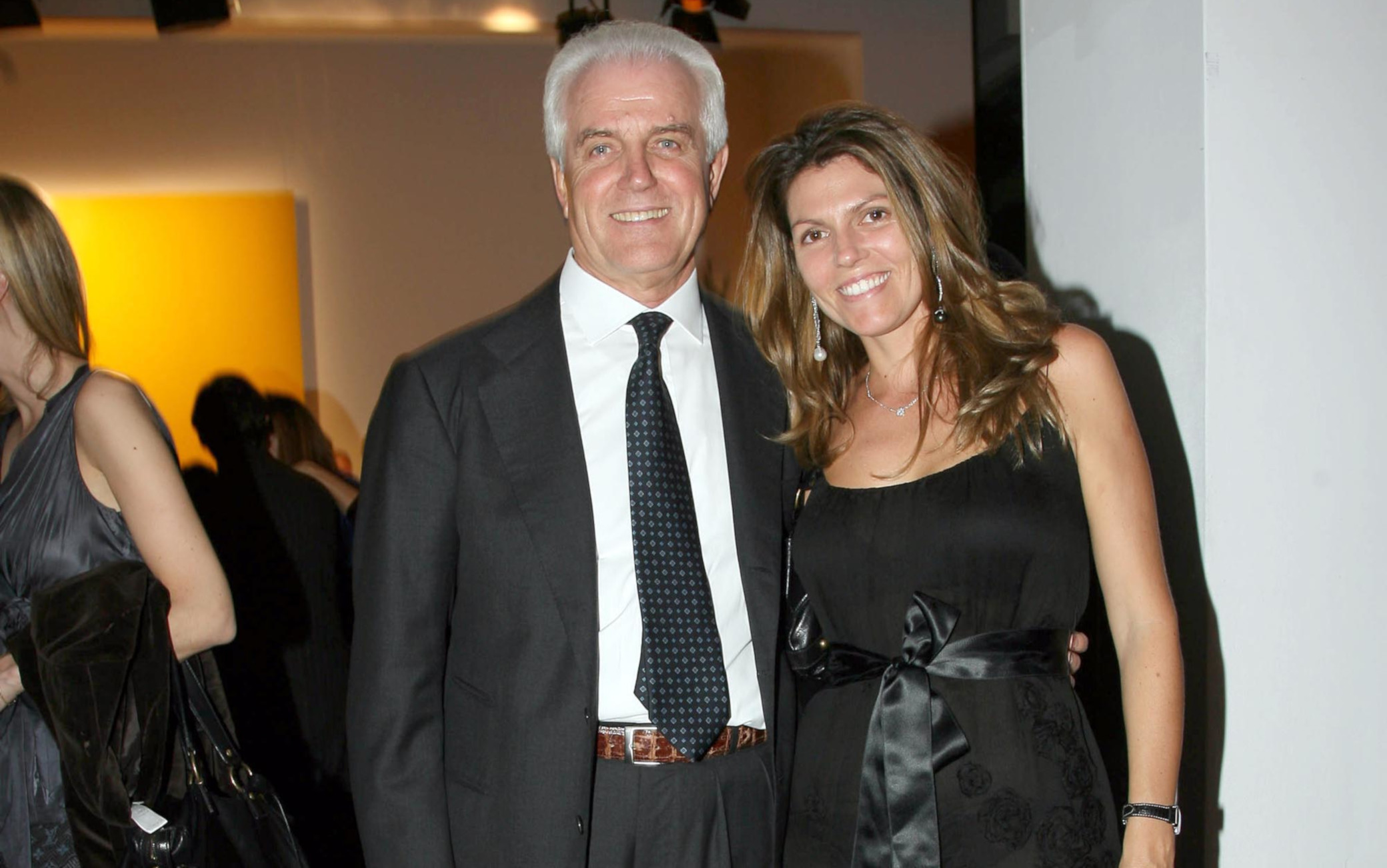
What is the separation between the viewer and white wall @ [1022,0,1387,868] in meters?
2.04

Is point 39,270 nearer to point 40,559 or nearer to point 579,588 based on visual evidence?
point 40,559

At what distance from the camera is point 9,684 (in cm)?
200

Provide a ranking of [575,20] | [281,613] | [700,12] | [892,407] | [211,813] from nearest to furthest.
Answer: [211,813]
[892,407]
[281,613]
[575,20]
[700,12]

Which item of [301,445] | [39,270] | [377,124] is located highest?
[377,124]

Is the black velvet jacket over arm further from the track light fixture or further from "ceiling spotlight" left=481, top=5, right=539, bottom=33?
"ceiling spotlight" left=481, top=5, right=539, bottom=33

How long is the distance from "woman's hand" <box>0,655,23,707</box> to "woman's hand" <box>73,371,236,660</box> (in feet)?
0.82

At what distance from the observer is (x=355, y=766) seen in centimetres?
177

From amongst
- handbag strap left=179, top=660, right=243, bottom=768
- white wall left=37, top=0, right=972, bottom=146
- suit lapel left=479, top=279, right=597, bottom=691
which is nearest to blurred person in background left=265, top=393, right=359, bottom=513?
handbag strap left=179, top=660, right=243, bottom=768

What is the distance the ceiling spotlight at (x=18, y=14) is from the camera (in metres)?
5.56

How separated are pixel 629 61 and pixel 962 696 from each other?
114 cm

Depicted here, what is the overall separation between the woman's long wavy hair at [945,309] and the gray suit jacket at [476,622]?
40 centimetres

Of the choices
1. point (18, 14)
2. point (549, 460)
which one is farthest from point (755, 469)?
point (18, 14)

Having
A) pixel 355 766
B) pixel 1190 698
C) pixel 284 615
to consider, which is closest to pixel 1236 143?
pixel 1190 698

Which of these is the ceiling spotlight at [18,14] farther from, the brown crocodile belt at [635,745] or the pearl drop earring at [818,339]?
the brown crocodile belt at [635,745]
